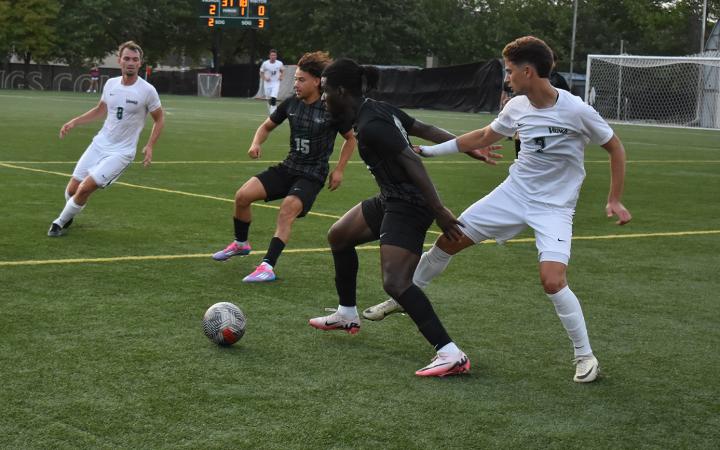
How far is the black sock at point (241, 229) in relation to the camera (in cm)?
959

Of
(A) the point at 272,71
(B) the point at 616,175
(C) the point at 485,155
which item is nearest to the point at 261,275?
(C) the point at 485,155

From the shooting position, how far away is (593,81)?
4203cm

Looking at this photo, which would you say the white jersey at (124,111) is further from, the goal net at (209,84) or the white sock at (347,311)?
the goal net at (209,84)

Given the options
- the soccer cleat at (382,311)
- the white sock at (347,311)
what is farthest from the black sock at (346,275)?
the soccer cleat at (382,311)

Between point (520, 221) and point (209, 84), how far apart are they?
62560mm

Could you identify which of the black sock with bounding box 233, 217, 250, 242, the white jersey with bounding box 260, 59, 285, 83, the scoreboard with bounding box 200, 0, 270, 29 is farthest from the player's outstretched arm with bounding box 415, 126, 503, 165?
the scoreboard with bounding box 200, 0, 270, 29

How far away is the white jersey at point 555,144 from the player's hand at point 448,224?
0.64 m

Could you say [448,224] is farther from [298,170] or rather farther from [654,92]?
[654,92]

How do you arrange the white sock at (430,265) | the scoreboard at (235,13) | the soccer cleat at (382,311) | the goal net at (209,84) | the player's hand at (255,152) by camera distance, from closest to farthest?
the white sock at (430,265), the soccer cleat at (382,311), the player's hand at (255,152), the scoreboard at (235,13), the goal net at (209,84)

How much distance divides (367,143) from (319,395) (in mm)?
1439

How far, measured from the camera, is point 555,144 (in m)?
6.38

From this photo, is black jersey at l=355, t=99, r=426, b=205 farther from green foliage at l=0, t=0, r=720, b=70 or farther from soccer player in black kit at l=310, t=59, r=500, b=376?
green foliage at l=0, t=0, r=720, b=70

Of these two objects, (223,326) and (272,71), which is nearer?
(223,326)

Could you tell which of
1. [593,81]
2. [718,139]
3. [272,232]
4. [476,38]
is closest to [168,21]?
[476,38]
